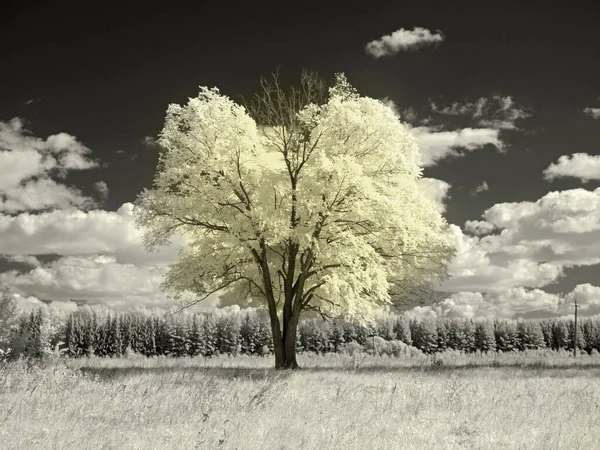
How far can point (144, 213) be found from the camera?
74.0 feet

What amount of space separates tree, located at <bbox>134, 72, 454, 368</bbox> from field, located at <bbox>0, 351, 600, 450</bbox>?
642 centimetres

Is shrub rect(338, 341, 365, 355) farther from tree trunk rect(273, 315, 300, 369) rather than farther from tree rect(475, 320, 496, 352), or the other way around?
tree rect(475, 320, 496, 352)

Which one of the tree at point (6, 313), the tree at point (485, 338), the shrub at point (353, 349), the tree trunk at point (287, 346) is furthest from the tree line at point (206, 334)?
the tree at point (6, 313)

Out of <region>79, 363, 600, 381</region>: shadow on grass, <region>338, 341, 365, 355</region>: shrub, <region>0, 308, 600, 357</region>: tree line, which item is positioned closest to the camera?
<region>79, 363, 600, 381</region>: shadow on grass

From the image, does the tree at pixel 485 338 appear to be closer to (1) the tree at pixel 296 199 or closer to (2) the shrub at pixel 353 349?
(2) the shrub at pixel 353 349

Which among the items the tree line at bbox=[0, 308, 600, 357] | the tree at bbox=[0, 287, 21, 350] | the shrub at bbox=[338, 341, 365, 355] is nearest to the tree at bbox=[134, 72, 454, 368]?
the tree at bbox=[0, 287, 21, 350]

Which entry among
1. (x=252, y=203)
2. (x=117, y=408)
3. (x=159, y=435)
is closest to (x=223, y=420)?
(x=159, y=435)

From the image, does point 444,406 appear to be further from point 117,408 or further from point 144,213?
point 144,213

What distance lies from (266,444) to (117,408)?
12.1 feet

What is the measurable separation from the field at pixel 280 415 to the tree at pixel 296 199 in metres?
6.42

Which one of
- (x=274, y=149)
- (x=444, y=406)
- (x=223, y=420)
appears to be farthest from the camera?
(x=274, y=149)

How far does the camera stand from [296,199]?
21.4 m

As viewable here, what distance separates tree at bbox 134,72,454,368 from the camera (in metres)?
20.7

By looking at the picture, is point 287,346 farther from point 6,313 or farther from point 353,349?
point 353,349
